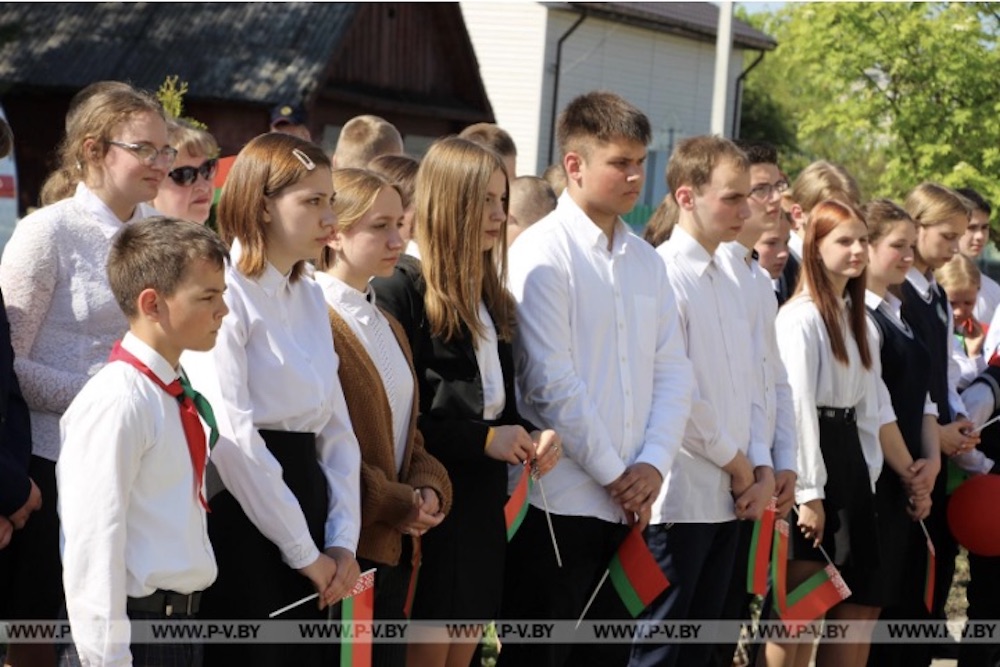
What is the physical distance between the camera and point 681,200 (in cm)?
612

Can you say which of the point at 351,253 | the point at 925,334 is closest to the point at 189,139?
the point at 351,253

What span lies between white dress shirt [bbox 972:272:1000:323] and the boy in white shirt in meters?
3.78

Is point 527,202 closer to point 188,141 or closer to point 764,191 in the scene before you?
point 764,191

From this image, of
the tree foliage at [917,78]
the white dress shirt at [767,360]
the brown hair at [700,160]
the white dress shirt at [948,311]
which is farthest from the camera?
the tree foliage at [917,78]

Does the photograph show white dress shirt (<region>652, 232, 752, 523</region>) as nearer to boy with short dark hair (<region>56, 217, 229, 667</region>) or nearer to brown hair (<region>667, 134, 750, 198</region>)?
brown hair (<region>667, 134, 750, 198</region>)

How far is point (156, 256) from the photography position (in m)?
3.96

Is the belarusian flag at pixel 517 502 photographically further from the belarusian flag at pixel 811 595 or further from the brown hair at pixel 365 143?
the brown hair at pixel 365 143

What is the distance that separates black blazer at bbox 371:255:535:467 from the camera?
500cm

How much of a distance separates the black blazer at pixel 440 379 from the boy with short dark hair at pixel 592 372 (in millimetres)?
326

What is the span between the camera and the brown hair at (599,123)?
5516mm

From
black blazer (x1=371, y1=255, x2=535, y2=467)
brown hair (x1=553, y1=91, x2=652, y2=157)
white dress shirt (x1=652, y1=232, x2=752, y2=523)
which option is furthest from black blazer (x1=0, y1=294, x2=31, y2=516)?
white dress shirt (x1=652, y1=232, x2=752, y2=523)

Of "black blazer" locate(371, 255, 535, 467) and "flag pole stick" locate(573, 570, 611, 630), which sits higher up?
"black blazer" locate(371, 255, 535, 467)

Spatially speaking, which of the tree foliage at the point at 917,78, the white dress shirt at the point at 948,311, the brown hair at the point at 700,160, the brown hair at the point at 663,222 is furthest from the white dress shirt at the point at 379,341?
the tree foliage at the point at 917,78

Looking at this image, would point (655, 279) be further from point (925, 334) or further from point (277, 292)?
point (925, 334)
